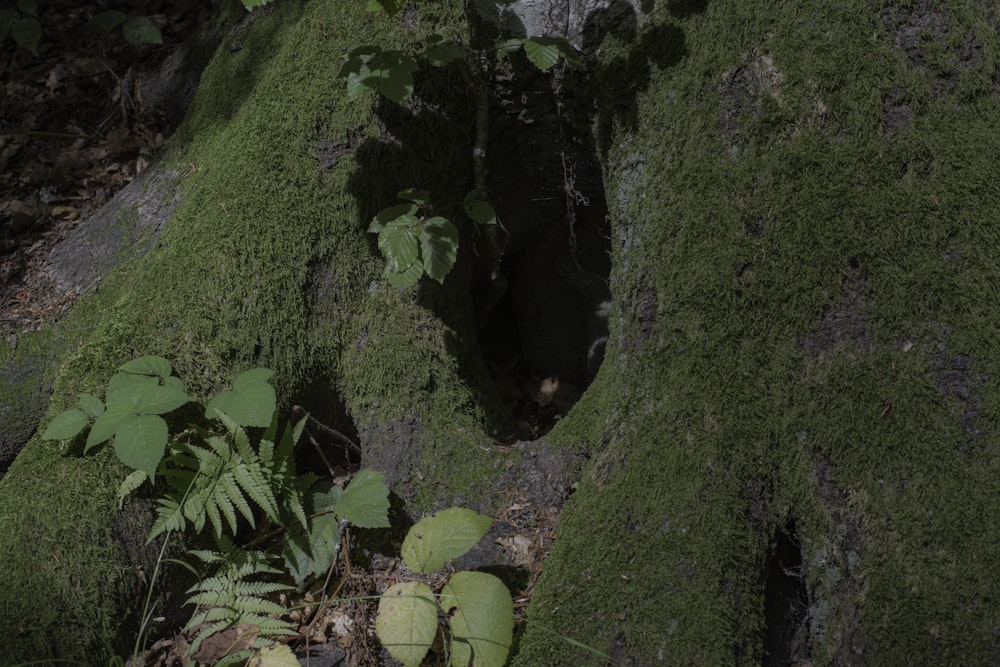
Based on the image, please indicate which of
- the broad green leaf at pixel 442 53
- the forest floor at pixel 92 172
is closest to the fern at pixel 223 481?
the forest floor at pixel 92 172

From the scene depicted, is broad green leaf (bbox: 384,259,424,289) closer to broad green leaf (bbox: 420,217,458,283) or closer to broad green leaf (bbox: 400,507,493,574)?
broad green leaf (bbox: 420,217,458,283)

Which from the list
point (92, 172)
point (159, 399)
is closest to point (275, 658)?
point (159, 399)

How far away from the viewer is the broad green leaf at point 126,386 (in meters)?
2.64

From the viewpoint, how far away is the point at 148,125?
464 centimetres

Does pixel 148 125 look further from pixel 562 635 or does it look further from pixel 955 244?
pixel 955 244

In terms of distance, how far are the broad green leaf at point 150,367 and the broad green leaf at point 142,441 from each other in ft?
0.76

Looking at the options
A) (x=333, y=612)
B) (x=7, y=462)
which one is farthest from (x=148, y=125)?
(x=333, y=612)

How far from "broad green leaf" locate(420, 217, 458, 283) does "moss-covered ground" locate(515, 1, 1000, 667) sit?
0.79 metres

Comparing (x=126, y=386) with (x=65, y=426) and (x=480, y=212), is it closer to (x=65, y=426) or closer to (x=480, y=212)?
(x=65, y=426)

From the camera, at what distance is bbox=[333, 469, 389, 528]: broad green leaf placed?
2.66 meters

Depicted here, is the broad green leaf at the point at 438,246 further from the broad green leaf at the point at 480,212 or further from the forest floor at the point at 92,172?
the forest floor at the point at 92,172

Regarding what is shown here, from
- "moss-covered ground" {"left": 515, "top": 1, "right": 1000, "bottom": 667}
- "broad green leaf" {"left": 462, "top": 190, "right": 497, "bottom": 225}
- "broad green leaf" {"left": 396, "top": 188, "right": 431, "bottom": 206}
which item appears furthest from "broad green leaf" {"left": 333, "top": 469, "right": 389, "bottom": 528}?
"broad green leaf" {"left": 462, "top": 190, "right": 497, "bottom": 225}

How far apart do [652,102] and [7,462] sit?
10.3ft

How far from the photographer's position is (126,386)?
2674mm
